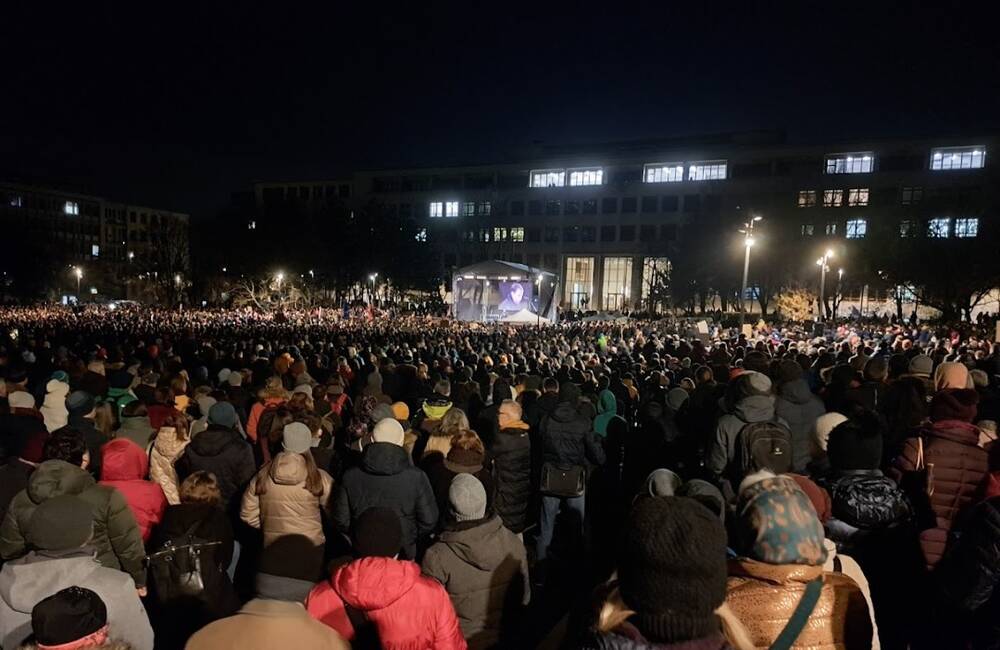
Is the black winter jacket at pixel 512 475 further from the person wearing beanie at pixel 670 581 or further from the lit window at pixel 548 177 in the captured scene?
the lit window at pixel 548 177

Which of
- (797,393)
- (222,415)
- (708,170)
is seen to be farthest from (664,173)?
(222,415)

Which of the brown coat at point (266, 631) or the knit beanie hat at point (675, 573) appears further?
the brown coat at point (266, 631)

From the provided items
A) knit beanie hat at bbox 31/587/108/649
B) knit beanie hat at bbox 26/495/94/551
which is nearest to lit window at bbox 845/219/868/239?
knit beanie hat at bbox 26/495/94/551

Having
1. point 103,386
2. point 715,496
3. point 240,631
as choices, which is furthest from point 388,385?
point 240,631

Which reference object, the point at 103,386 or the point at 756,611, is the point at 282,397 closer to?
the point at 103,386

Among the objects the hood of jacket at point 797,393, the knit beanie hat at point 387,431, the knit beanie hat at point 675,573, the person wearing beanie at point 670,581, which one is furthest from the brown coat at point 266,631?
the hood of jacket at point 797,393

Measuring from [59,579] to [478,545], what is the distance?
1.93 metres

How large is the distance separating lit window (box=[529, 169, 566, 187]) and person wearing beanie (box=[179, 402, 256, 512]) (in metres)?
69.0

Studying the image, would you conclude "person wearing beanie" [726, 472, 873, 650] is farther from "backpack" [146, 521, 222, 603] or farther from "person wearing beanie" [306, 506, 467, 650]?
"backpack" [146, 521, 222, 603]

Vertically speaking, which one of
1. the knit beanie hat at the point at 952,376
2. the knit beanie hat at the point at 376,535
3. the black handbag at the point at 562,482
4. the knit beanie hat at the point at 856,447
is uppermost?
the knit beanie hat at the point at 952,376

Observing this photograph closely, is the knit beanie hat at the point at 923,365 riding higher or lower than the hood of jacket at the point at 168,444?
higher

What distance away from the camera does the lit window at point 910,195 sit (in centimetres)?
5569

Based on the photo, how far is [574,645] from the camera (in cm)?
174

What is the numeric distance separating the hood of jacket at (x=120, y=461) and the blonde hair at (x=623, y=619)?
13.1 ft
